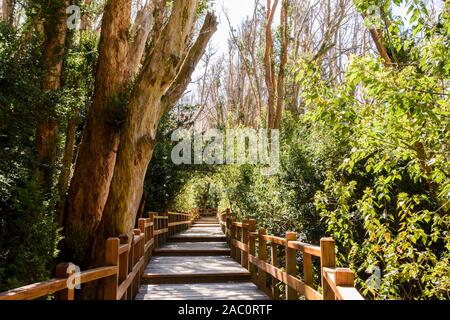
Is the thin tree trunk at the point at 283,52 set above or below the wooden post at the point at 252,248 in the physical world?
above

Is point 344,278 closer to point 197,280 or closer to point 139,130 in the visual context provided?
point 139,130

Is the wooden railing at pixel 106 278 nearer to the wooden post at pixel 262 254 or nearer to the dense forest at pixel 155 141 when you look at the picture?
the dense forest at pixel 155 141

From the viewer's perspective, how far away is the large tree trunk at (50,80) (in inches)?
250

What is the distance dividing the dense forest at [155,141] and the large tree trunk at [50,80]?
0.02 m

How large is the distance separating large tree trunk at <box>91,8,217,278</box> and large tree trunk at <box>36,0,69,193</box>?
4.42ft

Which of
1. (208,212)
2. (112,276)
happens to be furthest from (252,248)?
(208,212)

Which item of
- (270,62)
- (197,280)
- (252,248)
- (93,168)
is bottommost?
(197,280)

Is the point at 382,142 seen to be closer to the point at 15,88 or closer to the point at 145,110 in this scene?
the point at 145,110

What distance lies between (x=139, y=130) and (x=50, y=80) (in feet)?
6.47

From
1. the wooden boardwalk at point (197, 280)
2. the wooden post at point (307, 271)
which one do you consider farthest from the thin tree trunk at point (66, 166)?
the wooden post at point (307, 271)

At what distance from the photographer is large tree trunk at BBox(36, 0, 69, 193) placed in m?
6.36

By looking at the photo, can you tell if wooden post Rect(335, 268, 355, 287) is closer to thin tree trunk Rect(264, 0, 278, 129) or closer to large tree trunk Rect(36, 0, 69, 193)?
large tree trunk Rect(36, 0, 69, 193)

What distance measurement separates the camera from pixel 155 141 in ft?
24.2

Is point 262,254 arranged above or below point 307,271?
below
